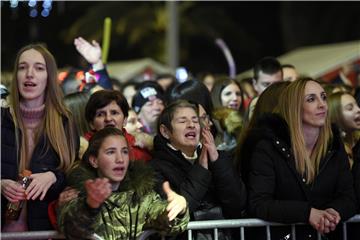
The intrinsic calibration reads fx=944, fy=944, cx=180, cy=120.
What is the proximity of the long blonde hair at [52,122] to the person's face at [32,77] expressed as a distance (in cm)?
3

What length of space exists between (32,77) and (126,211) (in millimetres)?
1144

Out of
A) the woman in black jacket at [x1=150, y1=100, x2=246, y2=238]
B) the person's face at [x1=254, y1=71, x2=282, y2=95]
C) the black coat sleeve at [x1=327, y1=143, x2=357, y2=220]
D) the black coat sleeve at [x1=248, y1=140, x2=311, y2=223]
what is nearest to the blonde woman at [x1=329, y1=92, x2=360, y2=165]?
the person's face at [x1=254, y1=71, x2=282, y2=95]

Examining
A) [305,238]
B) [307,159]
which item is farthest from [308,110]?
[305,238]

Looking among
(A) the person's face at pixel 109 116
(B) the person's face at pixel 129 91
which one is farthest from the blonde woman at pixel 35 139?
(B) the person's face at pixel 129 91

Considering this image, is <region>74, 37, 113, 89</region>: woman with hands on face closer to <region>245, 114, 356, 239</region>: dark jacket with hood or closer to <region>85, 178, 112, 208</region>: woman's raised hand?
<region>245, 114, 356, 239</region>: dark jacket with hood

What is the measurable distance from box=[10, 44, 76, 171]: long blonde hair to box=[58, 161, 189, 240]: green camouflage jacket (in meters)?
0.25

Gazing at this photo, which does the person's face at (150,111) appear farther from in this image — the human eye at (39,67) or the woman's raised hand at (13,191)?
the woman's raised hand at (13,191)

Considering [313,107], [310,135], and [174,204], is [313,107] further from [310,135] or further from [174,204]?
[174,204]

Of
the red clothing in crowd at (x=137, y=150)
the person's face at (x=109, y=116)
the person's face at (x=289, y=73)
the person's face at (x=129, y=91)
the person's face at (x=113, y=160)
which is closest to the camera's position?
the person's face at (x=113, y=160)

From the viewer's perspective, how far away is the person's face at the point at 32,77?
6.19m

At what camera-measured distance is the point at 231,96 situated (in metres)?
8.84

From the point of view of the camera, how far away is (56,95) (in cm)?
625

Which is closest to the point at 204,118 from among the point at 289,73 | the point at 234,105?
the point at 234,105

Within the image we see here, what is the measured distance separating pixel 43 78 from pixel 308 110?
182 cm
